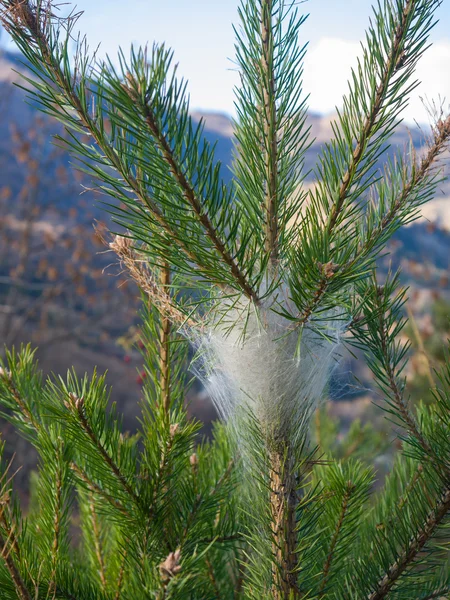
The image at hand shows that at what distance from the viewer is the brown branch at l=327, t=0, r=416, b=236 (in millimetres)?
660

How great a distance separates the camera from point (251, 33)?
0.74m

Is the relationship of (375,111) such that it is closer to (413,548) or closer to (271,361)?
(271,361)

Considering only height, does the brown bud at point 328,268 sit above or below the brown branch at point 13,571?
above

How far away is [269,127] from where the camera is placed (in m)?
0.76

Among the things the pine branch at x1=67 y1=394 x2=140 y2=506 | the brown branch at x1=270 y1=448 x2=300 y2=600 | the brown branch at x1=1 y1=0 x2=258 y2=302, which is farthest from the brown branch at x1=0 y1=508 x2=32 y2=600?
the brown branch at x1=1 y1=0 x2=258 y2=302

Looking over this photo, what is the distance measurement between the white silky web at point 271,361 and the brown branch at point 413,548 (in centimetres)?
26

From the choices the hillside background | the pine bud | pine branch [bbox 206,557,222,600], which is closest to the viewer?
the pine bud

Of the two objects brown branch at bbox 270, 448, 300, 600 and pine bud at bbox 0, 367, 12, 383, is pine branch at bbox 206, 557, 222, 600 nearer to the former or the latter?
Result: brown branch at bbox 270, 448, 300, 600

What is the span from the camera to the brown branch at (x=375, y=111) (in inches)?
26.0

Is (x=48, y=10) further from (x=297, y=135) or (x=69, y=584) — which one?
(x=69, y=584)

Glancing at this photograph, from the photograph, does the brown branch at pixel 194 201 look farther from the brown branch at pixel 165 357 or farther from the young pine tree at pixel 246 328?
the brown branch at pixel 165 357

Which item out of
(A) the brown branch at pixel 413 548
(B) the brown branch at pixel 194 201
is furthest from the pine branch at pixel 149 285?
(A) the brown branch at pixel 413 548

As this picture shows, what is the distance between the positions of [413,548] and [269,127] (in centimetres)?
74

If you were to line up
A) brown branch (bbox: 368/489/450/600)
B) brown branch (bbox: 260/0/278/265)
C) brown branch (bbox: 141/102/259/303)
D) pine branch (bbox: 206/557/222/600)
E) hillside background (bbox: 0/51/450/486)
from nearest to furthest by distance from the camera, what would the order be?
brown branch (bbox: 141/102/259/303) < brown branch (bbox: 260/0/278/265) < brown branch (bbox: 368/489/450/600) < pine branch (bbox: 206/557/222/600) < hillside background (bbox: 0/51/450/486)
